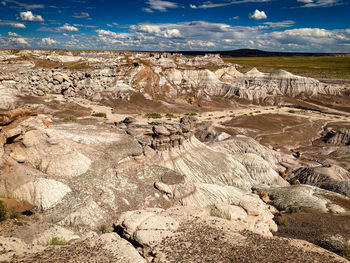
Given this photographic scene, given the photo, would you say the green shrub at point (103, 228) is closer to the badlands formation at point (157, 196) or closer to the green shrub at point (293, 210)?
the badlands formation at point (157, 196)

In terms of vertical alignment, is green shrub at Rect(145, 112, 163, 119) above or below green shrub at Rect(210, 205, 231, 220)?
below

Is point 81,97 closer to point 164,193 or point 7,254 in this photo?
point 164,193

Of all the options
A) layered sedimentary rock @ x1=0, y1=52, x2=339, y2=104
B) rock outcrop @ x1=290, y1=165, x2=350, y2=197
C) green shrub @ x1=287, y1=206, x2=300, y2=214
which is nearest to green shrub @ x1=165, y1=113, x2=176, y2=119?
layered sedimentary rock @ x1=0, y1=52, x2=339, y2=104

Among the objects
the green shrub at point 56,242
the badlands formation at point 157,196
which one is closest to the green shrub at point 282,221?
the badlands formation at point 157,196

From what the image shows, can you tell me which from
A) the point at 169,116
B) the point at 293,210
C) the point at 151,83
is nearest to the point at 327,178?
the point at 293,210

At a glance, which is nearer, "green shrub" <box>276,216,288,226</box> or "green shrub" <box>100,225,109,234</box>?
"green shrub" <box>100,225,109,234</box>

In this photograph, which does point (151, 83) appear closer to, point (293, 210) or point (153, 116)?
point (153, 116)

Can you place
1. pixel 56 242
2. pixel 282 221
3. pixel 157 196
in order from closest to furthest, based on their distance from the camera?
pixel 56 242 → pixel 157 196 → pixel 282 221

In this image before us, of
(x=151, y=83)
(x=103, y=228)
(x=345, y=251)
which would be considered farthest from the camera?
(x=151, y=83)

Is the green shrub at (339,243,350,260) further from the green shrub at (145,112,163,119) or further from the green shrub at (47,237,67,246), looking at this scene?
the green shrub at (145,112,163,119)

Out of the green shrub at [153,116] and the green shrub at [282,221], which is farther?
the green shrub at [153,116]

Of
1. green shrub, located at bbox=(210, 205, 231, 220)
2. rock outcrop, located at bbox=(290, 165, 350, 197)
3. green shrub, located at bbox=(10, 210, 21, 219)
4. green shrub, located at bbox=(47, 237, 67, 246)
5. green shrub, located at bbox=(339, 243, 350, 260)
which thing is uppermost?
green shrub, located at bbox=(10, 210, 21, 219)

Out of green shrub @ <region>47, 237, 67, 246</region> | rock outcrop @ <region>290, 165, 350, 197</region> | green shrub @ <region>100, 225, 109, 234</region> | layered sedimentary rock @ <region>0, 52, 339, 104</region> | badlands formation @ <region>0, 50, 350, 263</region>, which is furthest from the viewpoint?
layered sedimentary rock @ <region>0, 52, 339, 104</region>

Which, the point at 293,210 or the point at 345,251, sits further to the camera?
the point at 293,210
